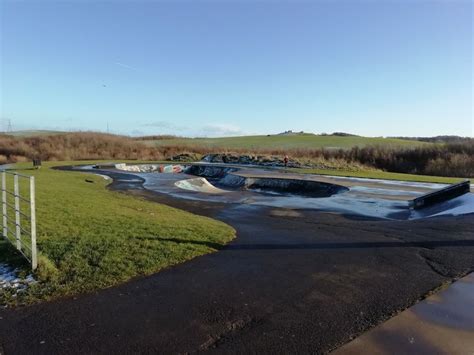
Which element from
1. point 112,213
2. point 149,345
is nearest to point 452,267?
point 149,345

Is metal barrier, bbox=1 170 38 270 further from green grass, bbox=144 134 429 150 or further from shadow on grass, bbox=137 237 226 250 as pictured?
green grass, bbox=144 134 429 150

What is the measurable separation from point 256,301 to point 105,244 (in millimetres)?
3694

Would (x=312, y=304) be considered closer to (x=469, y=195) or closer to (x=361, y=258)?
(x=361, y=258)

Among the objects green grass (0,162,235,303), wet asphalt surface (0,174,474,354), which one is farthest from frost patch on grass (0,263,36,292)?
wet asphalt surface (0,174,474,354)

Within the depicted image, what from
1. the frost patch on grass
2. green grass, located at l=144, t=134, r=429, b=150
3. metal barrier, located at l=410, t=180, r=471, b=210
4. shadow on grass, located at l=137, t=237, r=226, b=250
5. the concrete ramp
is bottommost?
the concrete ramp

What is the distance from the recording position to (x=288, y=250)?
26.0 ft

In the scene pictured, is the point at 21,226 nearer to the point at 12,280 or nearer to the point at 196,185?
the point at 12,280

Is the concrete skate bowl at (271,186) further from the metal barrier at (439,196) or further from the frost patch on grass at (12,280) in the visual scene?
the frost patch on grass at (12,280)

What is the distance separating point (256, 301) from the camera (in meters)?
5.23

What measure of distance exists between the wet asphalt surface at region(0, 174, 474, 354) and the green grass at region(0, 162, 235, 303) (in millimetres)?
360

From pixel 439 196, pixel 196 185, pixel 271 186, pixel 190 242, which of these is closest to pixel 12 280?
pixel 190 242

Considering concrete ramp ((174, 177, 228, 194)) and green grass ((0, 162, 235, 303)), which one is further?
concrete ramp ((174, 177, 228, 194))

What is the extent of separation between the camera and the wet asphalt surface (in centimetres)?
413

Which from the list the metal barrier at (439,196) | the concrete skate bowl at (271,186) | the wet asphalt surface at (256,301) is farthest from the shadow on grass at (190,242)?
the concrete skate bowl at (271,186)
